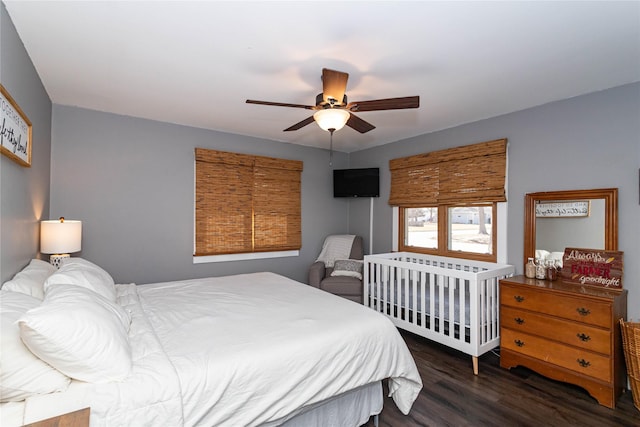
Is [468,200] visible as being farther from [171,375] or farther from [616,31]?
[171,375]

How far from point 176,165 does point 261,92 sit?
5.52 ft

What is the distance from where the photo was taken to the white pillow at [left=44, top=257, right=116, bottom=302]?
5.89 feet

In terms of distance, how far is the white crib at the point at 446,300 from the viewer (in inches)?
108

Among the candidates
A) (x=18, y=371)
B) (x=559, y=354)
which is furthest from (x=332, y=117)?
(x=559, y=354)

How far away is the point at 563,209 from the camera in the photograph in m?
2.87

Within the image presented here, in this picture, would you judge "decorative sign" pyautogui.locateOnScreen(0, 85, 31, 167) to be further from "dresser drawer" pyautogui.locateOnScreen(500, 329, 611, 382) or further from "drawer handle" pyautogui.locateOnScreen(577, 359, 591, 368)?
"drawer handle" pyautogui.locateOnScreen(577, 359, 591, 368)

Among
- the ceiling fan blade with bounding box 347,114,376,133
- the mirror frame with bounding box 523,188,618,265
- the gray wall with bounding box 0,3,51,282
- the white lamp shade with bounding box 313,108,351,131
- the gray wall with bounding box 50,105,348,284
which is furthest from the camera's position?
the gray wall with bounding box 50,105,348,284

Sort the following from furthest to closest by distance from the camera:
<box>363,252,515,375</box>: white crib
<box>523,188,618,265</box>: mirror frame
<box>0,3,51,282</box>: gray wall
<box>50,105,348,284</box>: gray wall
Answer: <box>50,105,348,284</box>: gray wall < <box>363,252,515,375</box>: white crib < <box>523,188,618,265</box>: mirror frame < <box>0,3,51,282</box>: gray wall

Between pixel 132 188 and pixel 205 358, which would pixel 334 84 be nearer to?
pixel 205 358

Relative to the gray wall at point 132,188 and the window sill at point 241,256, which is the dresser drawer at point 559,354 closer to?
the window sill at point 241,256

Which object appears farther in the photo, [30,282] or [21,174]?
[21,174]

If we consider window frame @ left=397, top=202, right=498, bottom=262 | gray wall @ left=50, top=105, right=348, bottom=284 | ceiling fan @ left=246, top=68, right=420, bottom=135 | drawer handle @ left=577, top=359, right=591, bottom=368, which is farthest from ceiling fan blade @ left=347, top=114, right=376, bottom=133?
drawer handle @ left=577, top=359, right=591, bottom=368

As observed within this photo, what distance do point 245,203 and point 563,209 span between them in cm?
362

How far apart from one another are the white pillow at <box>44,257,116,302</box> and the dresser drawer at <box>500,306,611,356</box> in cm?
323
